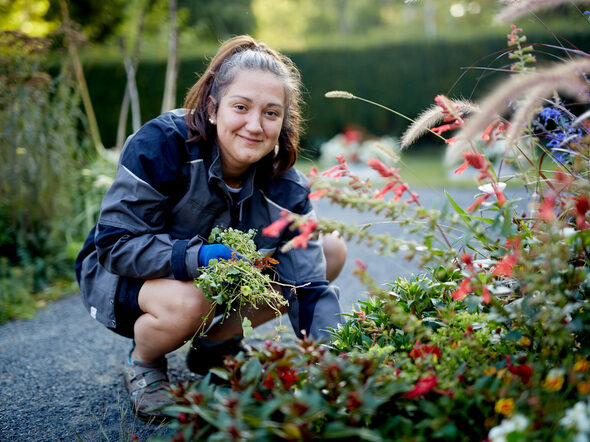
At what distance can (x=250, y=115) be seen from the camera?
1945 mm

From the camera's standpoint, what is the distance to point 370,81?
11.5 m

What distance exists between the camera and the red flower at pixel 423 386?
1052 millimetres

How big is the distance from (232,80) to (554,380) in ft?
4.98

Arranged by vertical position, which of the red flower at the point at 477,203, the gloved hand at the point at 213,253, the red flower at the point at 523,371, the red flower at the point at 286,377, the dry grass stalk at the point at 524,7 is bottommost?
the red flower at the point at 286,377

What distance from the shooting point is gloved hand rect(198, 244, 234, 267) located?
177cm

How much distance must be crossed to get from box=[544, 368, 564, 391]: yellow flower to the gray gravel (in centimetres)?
46

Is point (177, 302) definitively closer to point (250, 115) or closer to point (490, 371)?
point (250, 115)

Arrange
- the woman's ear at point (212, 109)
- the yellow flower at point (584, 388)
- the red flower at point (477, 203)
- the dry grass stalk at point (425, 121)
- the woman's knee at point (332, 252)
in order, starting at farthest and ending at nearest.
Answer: the woman's knee at point (332, 252) → the woman's ear at point (212, 109) → the dry grass stalk at point (425, 121) → the red flower at point (477, 203) → the yellow flower at point (584, 388)

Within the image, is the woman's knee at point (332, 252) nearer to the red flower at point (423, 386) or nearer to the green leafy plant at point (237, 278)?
the green leafy plant at point (237, 278)

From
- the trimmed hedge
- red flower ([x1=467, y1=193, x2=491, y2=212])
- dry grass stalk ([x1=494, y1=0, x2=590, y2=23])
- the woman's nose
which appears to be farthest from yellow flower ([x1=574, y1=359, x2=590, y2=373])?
the trimmed hedge

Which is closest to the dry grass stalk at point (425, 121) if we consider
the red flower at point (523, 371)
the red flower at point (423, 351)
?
the red flower at point (423, 351)

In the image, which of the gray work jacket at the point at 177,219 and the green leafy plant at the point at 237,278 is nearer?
the green leafy plant at the point at 237,278

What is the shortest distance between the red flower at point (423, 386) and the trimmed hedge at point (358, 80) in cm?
1021

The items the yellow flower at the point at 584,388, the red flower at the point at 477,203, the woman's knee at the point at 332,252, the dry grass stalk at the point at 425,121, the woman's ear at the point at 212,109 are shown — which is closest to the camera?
the yellow flower at the point at 584,388
